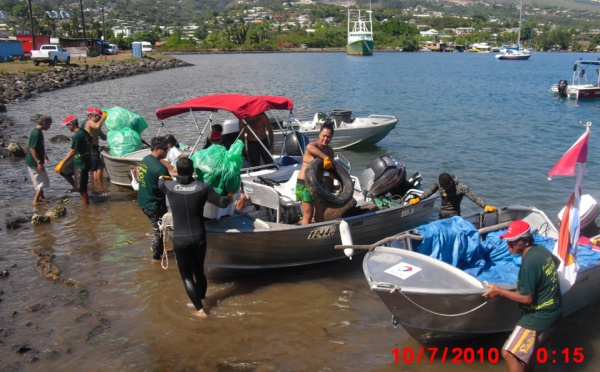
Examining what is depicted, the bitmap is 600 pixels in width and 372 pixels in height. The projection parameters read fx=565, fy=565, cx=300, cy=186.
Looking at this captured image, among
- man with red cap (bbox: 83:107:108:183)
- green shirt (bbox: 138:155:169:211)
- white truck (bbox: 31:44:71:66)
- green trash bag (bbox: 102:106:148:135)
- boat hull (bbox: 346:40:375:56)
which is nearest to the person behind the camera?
green shirt (bbox: 138:155:169:211)

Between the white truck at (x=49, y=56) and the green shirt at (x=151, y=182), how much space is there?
1831 inches

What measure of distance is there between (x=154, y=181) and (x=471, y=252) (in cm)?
474

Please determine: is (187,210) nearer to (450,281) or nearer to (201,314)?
(201,314)

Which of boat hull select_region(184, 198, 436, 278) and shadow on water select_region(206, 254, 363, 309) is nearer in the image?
boat hull select_region(184, 198, 436, 278)

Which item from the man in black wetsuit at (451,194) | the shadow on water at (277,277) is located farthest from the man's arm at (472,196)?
the shadow on water at (277,277)

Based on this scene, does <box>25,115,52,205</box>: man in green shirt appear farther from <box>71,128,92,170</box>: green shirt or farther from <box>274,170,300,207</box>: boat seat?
<box>274,170,300,207</box>: boat seat

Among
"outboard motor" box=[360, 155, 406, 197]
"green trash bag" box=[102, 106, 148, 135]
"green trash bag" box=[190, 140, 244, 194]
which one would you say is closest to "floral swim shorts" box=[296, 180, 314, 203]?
"green trash bag" box=[190, 140, 244, 194]

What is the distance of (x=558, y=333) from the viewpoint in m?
7.65

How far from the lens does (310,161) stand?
8.87 metres

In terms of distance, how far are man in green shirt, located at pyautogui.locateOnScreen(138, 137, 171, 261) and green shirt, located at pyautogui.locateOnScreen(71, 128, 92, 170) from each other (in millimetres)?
3707

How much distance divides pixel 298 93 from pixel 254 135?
3077cm

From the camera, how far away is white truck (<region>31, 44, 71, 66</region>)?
161 feet

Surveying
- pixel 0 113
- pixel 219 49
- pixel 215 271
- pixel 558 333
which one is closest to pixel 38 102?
pixel 0 113

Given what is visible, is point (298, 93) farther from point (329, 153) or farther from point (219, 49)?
point (219, 49)
